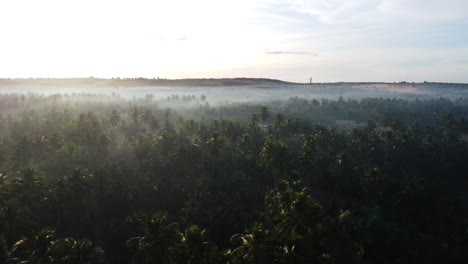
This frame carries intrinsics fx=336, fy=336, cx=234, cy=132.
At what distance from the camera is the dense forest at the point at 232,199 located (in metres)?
38.8

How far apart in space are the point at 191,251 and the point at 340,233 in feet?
60.0

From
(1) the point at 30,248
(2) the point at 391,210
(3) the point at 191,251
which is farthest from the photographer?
(2) the point at 391,210

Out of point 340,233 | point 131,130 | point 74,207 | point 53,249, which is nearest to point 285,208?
point 340,233

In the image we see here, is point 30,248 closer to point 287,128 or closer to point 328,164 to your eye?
point 328,164

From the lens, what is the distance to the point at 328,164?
9200cm

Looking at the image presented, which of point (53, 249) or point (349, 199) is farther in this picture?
point (349, 199)

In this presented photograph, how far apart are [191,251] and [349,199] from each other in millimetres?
56170

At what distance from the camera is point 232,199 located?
74.2 m

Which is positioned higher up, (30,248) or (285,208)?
(285,208)

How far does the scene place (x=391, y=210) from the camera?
237 feet

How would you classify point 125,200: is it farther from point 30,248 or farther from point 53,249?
point 53,249

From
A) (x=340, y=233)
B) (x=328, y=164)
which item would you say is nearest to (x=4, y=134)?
(x=328, y=164)

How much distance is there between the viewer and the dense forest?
127 ft

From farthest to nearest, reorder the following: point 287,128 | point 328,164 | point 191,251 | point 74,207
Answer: point 287,128, point 328,164, point 74,207, point 191,251
